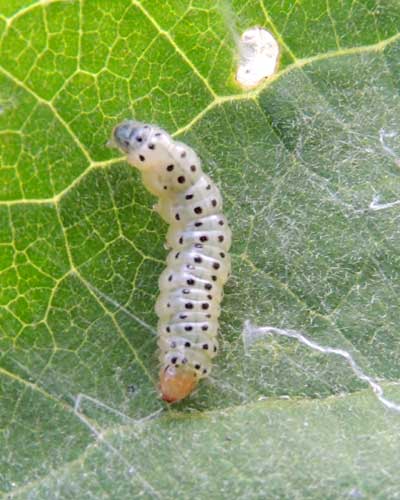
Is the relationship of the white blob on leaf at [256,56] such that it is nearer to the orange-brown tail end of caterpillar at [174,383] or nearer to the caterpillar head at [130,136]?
the caterpillar head at [130,136]

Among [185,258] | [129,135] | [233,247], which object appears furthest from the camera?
[233,247]

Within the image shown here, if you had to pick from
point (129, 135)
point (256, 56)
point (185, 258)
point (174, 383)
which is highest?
point (129, 135)

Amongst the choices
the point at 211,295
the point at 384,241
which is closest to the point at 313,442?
the point at 211,295

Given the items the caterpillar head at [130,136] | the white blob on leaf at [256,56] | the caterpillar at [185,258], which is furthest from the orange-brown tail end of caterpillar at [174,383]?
the white blob on leaf at [256,56]

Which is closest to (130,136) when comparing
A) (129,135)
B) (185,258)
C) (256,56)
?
(129,135)

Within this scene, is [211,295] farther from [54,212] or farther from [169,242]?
[54,212]

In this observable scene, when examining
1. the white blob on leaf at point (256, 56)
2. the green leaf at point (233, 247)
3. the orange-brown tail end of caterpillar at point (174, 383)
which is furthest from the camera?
the white blob on leaf at point (256, 56)

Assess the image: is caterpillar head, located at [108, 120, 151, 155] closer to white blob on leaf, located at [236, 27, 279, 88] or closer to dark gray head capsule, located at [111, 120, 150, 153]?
dark gray head capsule, located at [111, 120, 150, 153]

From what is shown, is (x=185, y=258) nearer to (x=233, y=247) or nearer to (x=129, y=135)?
(x=233, y=247)
